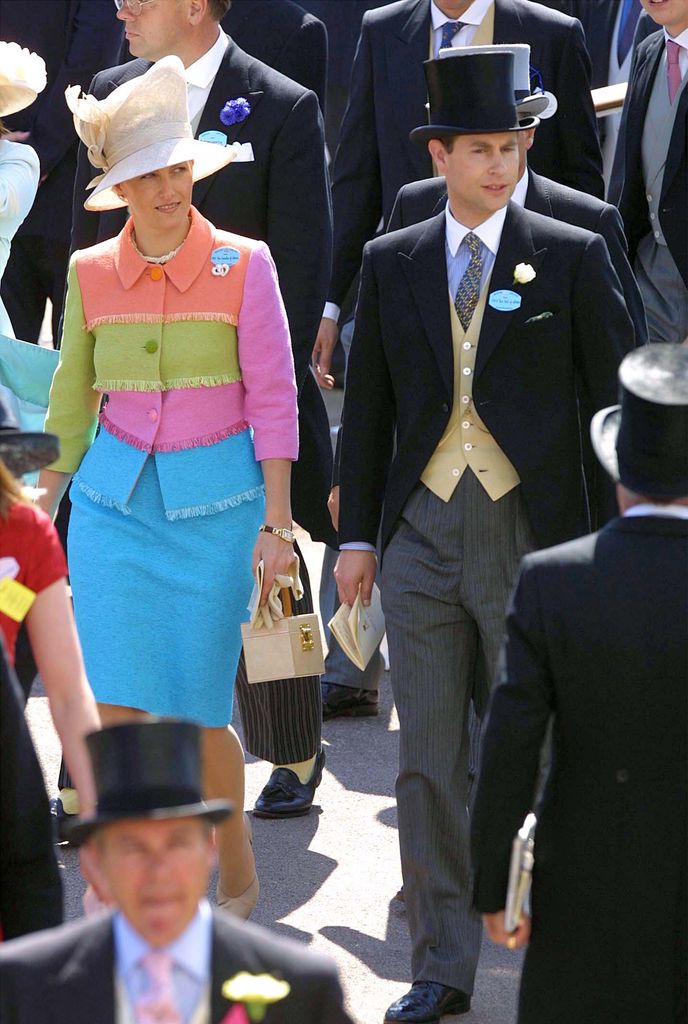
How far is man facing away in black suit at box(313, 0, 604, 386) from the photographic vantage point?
618cm

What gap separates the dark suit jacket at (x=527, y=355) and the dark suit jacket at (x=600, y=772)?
1.16 meters

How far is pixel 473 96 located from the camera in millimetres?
4844

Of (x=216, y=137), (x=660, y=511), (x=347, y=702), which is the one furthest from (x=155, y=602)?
(x=347, y=702)

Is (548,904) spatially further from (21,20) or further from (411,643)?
(21,20)

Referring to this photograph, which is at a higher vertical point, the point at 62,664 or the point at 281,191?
the point at 281,191

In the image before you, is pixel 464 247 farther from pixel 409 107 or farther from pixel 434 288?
pixel 409 107

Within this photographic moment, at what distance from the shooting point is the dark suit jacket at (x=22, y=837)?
3.29 m

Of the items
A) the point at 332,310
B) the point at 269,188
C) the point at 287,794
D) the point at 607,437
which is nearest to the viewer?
the point at 607,437

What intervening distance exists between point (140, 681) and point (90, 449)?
0.61 m

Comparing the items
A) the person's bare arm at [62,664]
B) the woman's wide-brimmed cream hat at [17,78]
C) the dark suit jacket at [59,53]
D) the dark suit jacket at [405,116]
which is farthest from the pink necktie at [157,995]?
the dark suit jacket at [59,53]

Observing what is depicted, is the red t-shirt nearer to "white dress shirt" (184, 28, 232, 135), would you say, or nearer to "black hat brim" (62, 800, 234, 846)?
"black hat brim" (62, 800, 234, 846)

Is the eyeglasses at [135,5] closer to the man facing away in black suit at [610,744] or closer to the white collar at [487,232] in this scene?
the white collar at [487,232]

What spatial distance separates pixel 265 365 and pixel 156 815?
2.42 meters

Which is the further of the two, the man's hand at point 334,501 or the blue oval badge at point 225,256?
the man's hand at point 334,501
